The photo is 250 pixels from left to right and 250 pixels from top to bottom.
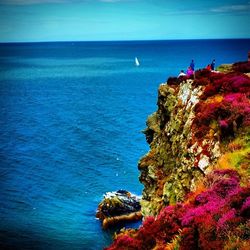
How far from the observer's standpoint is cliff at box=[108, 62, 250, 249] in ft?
53.0

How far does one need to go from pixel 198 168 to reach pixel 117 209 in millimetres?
32762

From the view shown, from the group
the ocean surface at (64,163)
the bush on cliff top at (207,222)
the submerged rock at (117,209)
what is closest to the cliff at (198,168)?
the bush on cliff top at (207,222)

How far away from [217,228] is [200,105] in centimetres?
1610

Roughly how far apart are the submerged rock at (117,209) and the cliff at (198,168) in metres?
18.2

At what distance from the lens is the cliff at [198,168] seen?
16.1 m

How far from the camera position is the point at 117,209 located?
2223 inches

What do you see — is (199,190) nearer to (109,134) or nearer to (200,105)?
(200,105)

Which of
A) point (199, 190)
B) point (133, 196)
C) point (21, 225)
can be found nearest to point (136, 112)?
point (133, 196)

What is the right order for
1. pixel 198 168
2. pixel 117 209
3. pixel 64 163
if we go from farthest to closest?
1. pixel 64 163
2. pixel 117 209
3. pixel 198 168

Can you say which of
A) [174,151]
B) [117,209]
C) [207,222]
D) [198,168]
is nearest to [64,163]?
[117,209]

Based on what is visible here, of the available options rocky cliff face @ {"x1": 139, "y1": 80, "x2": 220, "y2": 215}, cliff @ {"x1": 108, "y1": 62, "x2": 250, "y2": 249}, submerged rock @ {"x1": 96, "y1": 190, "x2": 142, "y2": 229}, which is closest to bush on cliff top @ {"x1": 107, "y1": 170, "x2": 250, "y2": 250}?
cliff @ {"x1": 108, "y1": 62, "x2": 250, "y2": 249}

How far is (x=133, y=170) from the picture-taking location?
2835 inches

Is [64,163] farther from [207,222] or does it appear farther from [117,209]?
[207,222]

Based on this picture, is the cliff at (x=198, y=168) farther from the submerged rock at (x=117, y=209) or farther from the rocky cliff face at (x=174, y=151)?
the submerged rock at (x=117, y=209)
